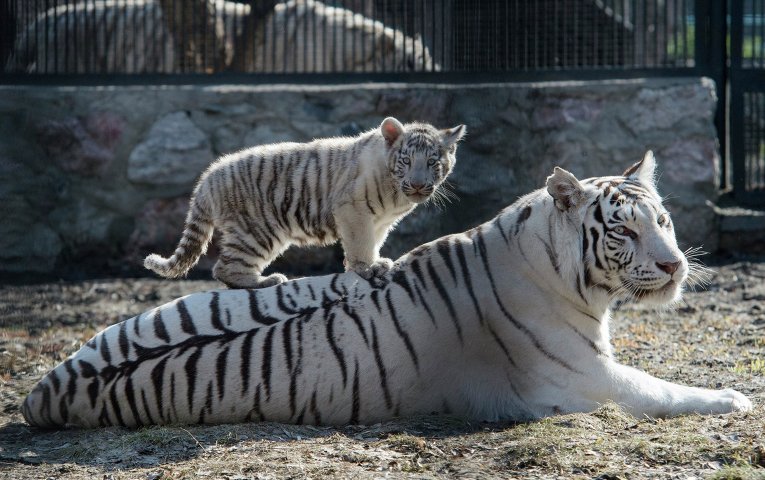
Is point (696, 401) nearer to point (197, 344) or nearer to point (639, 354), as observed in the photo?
point (639, 354)

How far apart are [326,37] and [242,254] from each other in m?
3.69

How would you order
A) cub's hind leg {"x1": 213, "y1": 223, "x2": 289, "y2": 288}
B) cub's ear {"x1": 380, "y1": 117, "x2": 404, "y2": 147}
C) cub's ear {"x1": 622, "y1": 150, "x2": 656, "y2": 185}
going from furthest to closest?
cub's ear {"x1": 380, "y1": 117, "x2": 404, "y2": 147}, cub's hind leg {"x1": 213, "y1": 223, "x2": 289, "y2": 288}, cub's ear {"x1": 622, "y1": 150, "x2": 656, "y2": 185}

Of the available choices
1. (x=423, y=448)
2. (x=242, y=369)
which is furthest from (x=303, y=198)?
(x=423, y=448)

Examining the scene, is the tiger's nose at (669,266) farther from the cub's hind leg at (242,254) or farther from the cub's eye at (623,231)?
the cub's hind leg at (242,254)

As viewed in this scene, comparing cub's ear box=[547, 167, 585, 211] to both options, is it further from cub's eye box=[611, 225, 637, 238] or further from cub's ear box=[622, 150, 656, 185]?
cub's ear box=[622, 150, 656, 185]

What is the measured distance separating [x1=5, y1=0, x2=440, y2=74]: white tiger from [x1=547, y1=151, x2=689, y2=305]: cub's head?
4691 millimetres

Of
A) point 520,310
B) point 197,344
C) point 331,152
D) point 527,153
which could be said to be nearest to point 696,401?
point 520,310

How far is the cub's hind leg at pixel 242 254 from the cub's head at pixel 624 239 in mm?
1901

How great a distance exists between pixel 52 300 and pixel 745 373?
16.1ft

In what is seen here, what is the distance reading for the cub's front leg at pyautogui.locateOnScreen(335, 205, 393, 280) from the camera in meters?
5.66

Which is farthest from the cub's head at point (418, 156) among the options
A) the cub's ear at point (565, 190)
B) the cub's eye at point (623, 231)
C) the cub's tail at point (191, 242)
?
the cub's eye at point (623, 231)

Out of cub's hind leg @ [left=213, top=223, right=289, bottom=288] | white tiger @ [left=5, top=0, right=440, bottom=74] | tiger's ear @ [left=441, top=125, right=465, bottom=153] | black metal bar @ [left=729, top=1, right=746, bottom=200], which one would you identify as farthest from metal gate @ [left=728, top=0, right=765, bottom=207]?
cub's hind leg @ [left=213, top=223, right=289, bottom=288]

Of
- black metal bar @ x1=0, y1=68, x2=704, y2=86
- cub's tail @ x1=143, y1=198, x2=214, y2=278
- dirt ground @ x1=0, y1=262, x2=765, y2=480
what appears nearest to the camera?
dirt ground @ x1=0, y1=262, x2=765, y2=480

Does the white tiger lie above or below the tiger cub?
above
